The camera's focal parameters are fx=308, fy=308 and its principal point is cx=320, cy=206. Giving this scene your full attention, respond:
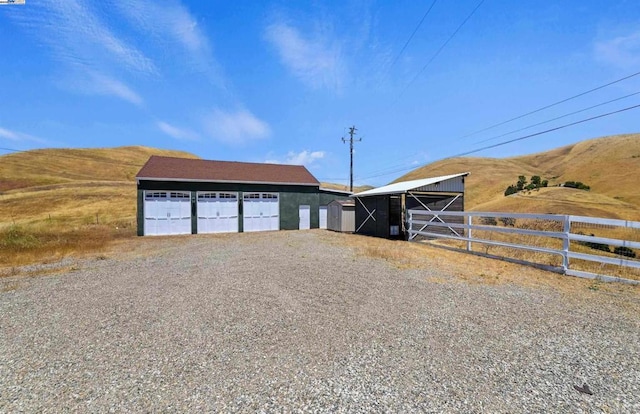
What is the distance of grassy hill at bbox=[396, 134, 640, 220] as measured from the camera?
1299 inches

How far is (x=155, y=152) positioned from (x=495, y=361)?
109486 mm

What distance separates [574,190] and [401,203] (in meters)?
39.0

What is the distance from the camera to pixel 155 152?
97.0 m

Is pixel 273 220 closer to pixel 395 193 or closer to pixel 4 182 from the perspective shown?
pixel 395 193

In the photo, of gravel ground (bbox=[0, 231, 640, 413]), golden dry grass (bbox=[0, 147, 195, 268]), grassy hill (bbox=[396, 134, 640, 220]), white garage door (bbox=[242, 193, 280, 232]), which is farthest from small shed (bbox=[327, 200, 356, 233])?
grassy hill (bbox=[396, 134, 640, 220])

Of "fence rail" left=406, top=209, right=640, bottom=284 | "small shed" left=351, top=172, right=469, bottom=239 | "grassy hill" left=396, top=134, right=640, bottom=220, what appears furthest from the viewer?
"grassy hill" left=396, top=134, right=640, bottom=220

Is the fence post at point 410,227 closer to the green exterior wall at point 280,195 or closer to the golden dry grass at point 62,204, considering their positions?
the green exterior wall at point 280,195

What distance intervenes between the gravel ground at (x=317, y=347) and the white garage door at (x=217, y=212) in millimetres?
14475

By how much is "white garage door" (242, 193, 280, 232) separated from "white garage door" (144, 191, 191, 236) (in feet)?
13.0

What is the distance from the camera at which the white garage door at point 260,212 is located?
22984mm

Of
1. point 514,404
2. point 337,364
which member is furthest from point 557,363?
point 337,364

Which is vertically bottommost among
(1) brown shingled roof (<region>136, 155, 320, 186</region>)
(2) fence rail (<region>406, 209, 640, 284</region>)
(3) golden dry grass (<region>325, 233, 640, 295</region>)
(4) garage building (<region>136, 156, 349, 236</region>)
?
(3) golden dry grass (<region>325, 233, 640, 295</region>)

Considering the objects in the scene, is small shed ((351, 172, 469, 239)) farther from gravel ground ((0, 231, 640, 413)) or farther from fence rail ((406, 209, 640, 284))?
→ gravel ground ((0, 231, 640, 413))

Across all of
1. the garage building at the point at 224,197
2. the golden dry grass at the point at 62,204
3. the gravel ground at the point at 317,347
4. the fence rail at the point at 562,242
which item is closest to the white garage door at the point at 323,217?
the garage building at the point at 224,197
